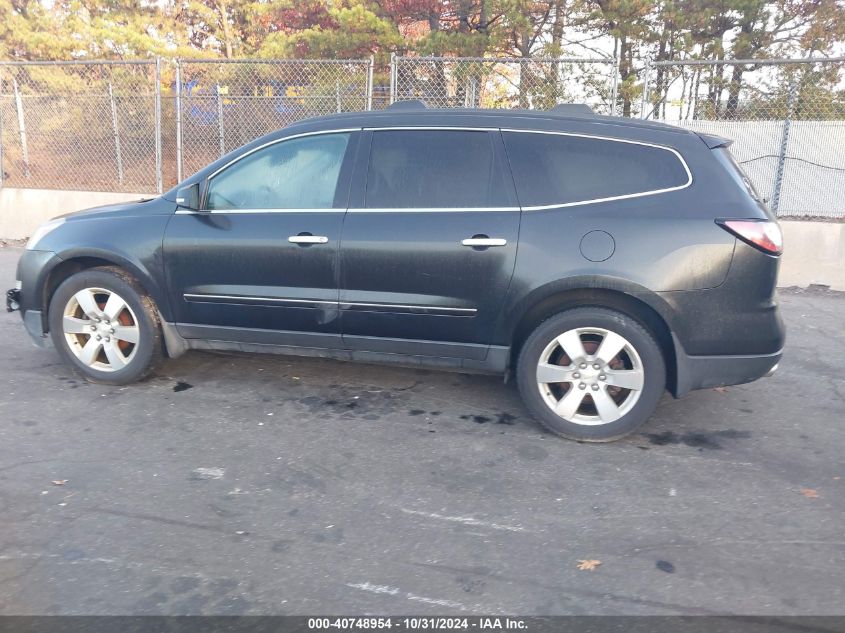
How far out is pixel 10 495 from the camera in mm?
3340

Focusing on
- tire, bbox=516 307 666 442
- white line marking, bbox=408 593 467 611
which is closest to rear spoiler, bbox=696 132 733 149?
tire, bbox=516 307 666 442

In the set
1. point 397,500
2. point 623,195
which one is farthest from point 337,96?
point 397,500

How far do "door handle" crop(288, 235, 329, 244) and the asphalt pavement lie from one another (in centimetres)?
105

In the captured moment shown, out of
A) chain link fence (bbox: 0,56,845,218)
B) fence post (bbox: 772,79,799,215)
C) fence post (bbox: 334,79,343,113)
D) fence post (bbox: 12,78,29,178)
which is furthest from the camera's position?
fence post (bbox: 12,78,29,178)

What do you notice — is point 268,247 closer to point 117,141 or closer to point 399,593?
point 399,593

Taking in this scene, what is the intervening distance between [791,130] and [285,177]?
7.43 m

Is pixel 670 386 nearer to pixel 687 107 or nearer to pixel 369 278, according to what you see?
pixel 369 278

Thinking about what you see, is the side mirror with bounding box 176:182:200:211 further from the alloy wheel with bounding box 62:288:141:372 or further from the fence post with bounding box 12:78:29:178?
the fence post with bounding box 12:78:29:178

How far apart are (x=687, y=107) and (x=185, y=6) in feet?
48.4

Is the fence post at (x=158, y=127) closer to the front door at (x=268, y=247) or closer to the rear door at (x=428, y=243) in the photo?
the front door at (x=268, y=247)

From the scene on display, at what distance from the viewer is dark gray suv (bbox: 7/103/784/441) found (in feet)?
12.6

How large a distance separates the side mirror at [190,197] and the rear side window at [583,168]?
1994 millimetres

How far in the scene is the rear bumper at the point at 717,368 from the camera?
3.87 meters

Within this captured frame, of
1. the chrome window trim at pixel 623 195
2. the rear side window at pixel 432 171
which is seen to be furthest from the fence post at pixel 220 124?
Answer: the chrome window trim at pixel 623 195
